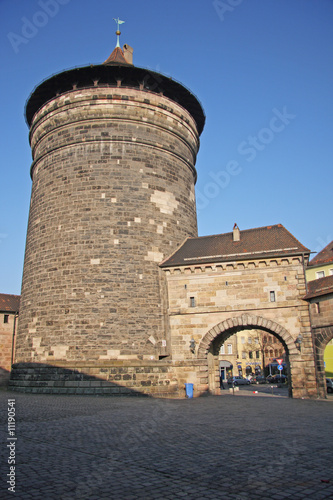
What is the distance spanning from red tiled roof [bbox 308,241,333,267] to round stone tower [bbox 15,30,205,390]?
1233 centimetres

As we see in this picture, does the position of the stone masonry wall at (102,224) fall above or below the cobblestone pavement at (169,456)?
above

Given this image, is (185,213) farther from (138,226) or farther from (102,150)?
(102,150)

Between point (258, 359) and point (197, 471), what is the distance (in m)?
56.3

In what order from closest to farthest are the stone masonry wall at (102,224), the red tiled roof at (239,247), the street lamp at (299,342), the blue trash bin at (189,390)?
1. the street lamp at (299,342)
2. the blue trash bin at (189,390)
3. the stone masonry wall at (102,224)
4. the red tiled roof at (239,247)

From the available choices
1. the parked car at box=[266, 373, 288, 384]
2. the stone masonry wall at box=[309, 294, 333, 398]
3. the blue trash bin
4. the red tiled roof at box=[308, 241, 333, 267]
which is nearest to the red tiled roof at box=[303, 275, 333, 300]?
the stone masonry wall at box=[309, 294, 333, 398]

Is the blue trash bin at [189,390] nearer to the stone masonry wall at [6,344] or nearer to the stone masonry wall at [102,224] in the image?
the stone masonry wall at [102,224]

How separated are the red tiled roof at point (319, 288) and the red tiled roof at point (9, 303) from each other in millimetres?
21681

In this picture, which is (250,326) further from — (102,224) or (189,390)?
(102,224)

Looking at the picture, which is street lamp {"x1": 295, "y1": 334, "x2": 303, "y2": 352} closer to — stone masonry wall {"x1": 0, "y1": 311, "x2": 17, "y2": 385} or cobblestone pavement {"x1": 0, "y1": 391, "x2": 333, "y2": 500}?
cobblestone pavement {"x1": 0, "y1": 391, "x2": 333, "y2": 500}

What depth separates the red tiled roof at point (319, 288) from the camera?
16.8 m

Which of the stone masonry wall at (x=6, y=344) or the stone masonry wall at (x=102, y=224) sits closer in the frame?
the stone masonry wall at (x=102, y=224)

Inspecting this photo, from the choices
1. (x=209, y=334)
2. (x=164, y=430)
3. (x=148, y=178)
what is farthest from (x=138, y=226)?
(x=164, y=430)

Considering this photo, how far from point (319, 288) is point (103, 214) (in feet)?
35.0

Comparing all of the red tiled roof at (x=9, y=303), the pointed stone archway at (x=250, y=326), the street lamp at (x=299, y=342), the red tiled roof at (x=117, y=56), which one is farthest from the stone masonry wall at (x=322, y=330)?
the red tiled roof at (x=9, y=303)
